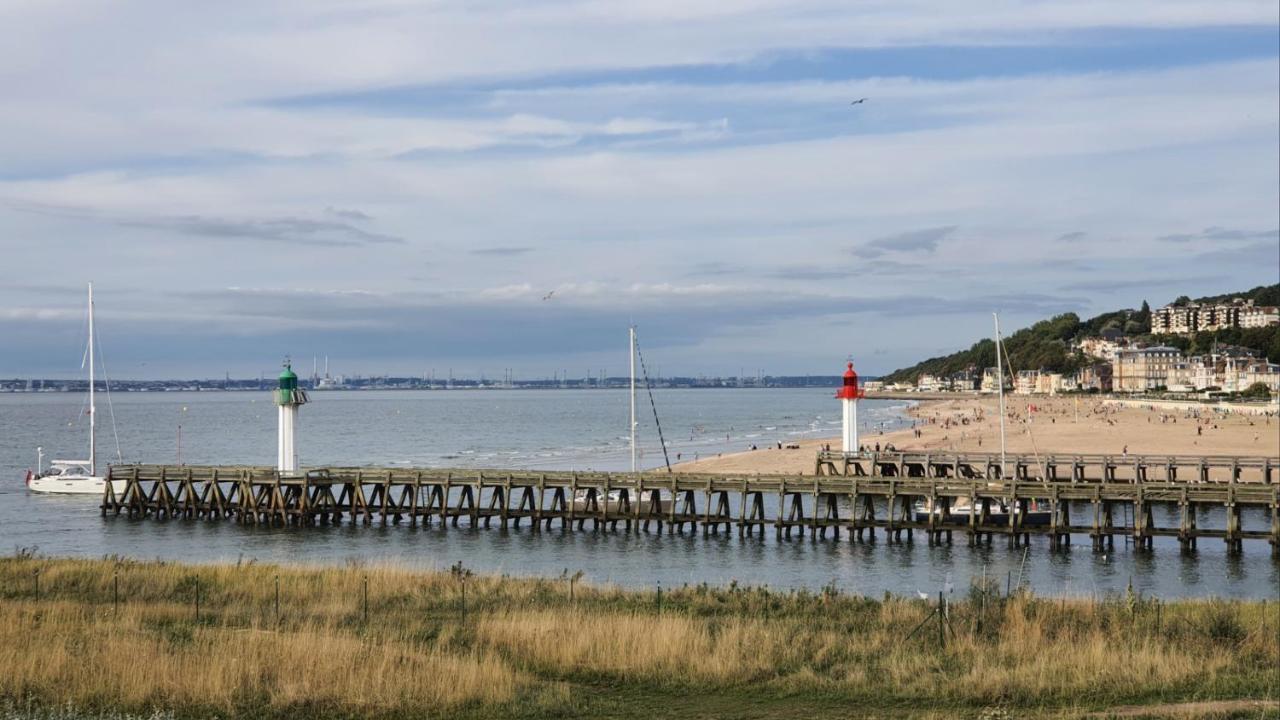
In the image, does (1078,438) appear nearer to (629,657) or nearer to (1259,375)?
(629,657)

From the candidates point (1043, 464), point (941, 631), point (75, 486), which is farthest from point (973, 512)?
point (75, 486)

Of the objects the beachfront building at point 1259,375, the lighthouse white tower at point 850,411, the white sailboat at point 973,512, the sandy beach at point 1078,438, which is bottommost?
the white sailboat at point 973,512

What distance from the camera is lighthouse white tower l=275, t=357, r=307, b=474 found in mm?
50312

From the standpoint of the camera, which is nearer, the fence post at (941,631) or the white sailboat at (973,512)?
the fence post at (941,631)

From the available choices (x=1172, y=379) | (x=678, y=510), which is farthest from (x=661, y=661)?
(x=1172, y=379)

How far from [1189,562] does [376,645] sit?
93.2ft

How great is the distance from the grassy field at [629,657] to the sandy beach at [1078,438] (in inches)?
1634

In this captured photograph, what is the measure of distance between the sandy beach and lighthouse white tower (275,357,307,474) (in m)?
22.8

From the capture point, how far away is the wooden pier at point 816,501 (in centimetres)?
3947

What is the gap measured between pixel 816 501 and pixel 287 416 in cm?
2308

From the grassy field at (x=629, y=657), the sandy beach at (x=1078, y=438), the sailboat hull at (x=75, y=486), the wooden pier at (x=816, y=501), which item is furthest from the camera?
the sandy beach at (x=1078, y=438)

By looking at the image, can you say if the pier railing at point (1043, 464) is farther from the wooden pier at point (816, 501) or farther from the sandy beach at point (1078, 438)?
the sandy beach at point (1078, 438)

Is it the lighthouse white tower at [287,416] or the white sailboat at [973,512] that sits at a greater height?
the lighthouse white tower at [287,416]

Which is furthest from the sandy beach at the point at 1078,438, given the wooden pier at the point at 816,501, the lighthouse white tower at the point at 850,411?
the wooden pier at the point at 816,501
